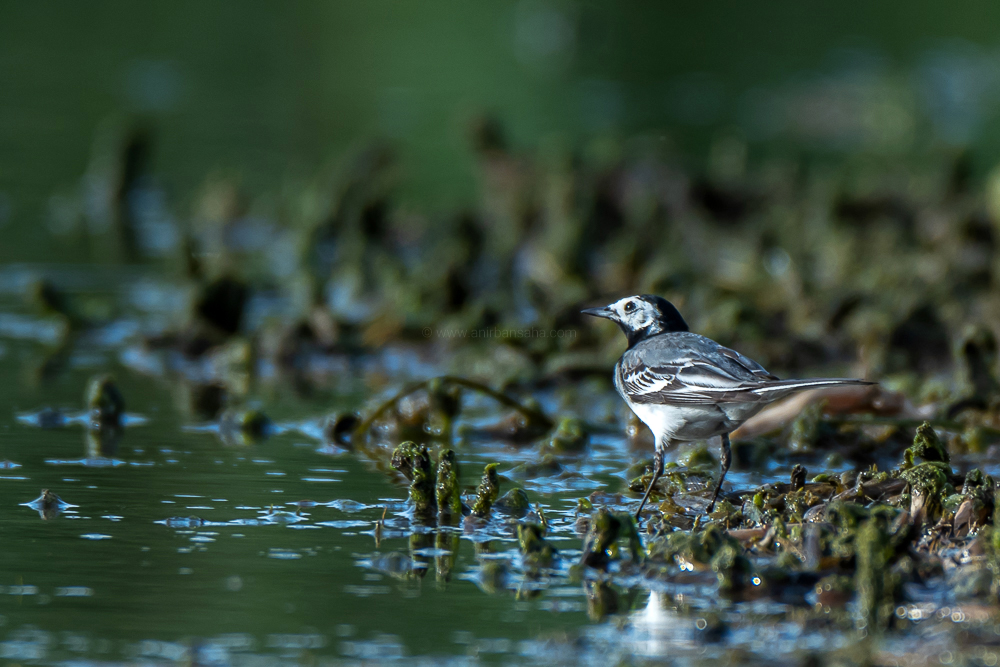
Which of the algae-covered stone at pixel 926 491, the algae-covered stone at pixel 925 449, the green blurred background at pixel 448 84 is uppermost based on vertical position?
the green blurred background at pixel 448 84

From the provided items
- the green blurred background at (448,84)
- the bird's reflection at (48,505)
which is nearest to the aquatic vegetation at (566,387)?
the bird's reflection at (48,505)

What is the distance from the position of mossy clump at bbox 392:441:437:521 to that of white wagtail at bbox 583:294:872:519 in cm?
86

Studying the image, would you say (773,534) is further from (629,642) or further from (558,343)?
(558,343)

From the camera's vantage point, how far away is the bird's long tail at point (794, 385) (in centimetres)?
553

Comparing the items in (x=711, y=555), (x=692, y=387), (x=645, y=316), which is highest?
(x=645, y=316)

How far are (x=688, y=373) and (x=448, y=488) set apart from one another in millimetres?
1073

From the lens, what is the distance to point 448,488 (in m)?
5.93

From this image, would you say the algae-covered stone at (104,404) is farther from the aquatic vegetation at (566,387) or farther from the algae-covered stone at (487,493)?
the algae-covered stone at (487,493)

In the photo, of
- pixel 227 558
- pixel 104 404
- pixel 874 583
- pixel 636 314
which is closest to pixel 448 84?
pixel 104 404

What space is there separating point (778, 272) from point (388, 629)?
25.7ft

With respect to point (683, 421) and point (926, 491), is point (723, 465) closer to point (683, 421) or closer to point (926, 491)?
point (683, 421)

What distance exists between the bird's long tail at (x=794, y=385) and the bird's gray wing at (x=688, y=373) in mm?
32

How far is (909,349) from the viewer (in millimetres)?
9711

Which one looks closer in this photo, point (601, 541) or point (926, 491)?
point (601, 541)
